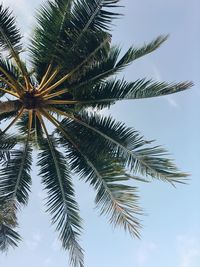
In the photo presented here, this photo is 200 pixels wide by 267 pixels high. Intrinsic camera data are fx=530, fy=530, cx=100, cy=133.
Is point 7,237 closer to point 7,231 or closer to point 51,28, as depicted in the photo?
point 7,231

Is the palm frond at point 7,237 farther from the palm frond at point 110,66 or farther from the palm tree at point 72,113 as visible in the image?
the palm frond at point 110,66

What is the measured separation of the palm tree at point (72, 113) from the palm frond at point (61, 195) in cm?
3

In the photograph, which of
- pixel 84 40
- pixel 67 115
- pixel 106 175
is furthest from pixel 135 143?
pixel 84 40

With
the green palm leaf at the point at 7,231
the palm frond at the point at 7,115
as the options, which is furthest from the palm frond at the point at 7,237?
the palm frond at the point at 7,115

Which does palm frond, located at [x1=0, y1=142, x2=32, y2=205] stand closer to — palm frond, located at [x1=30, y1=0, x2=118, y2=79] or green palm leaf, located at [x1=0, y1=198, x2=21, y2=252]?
green palm leaf, located at [x1=0, y1=198, x2=21, y2=252]

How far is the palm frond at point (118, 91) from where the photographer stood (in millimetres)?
13133

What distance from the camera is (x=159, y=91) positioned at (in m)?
13.1

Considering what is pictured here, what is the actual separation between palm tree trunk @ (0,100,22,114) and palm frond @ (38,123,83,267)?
4.29ft

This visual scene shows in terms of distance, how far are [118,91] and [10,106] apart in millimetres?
2731

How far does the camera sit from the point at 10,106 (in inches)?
510

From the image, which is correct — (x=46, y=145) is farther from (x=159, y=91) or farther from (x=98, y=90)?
(x=159, y=91)

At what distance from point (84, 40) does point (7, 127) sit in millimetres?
2949

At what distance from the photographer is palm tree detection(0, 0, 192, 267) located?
41.7 ft

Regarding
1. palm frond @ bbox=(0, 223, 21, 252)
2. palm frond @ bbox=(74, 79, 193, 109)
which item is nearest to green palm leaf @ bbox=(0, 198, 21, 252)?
palm frond @ bbox=(0, 223, 21, 252)
